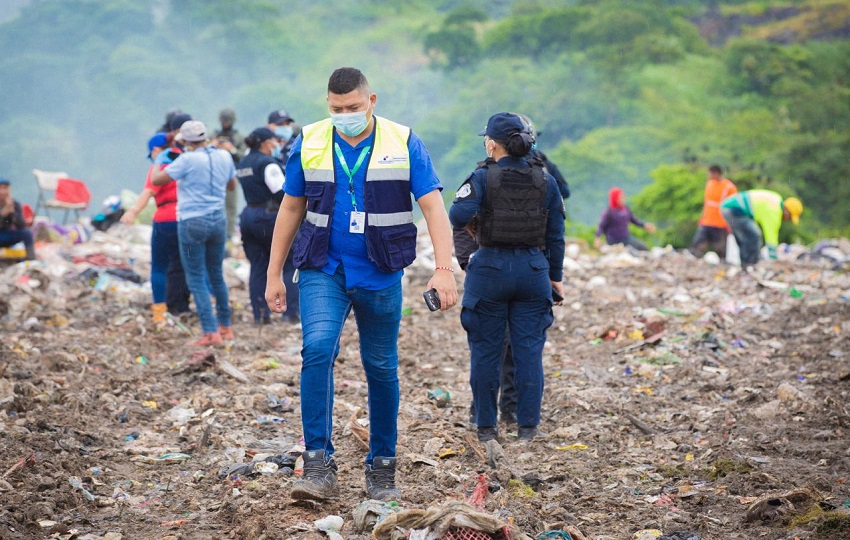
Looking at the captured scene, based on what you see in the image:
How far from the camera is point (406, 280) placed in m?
14.5

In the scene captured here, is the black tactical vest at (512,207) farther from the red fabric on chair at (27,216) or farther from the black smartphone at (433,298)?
the red fabric on chair at (27,216)

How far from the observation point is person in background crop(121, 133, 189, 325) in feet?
30.2

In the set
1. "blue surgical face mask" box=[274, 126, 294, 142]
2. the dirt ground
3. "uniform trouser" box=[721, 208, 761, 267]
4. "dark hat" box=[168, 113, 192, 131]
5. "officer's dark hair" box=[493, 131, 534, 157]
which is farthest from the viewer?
"uniform trouser" box=[721, 208, 761, 267]

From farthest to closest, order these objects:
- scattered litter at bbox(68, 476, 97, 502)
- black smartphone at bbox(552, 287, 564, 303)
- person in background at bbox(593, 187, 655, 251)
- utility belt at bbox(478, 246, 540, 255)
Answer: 1. person in background at bbox(593, 187, 655, 251)
2. black smartphone at bbox(552, 287, 564, 303)
3. utility belt at bbox(478, 246, 540, 255)
4. scattered litter at bbox(68, 476, 97, 502)

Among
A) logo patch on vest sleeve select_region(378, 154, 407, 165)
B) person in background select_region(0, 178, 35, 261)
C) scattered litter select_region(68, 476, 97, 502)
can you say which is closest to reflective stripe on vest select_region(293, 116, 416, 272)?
logo patch on vest sleeve select_region(378, 154, 407, 165)

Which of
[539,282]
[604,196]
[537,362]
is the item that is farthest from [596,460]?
[604,196]

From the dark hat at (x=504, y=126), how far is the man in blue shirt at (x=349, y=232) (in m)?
1.31

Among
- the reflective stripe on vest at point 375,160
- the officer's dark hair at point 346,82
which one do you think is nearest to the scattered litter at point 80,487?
the reflective stripe on vest at point 375,160

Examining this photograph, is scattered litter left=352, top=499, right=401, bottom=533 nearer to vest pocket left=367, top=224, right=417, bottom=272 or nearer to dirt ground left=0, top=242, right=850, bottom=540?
dirt ground left=0, top=242, right=850, bottom=540

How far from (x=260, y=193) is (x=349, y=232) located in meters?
5.07

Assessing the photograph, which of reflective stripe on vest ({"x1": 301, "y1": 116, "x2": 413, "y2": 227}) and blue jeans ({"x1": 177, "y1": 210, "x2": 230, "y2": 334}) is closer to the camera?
reflective stripe on vest ({"x1": 301, "y1": 116, "x2": 413, "y2": 227})

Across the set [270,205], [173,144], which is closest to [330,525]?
[270,205]

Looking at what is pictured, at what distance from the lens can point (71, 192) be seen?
2150cm

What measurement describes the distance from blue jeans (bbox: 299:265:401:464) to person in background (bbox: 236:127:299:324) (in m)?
4.60
